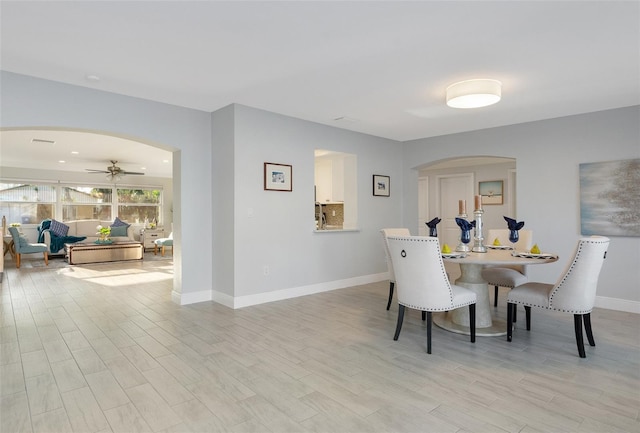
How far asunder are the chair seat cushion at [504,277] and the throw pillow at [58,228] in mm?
9803

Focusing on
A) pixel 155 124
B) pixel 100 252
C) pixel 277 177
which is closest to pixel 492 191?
pixel 277 177

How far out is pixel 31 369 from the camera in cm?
265

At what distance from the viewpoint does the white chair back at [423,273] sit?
9.52 feet

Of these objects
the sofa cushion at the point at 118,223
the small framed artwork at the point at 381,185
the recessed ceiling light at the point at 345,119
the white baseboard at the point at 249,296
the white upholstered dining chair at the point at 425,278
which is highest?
the recessed ceiling light at the point at 345,119

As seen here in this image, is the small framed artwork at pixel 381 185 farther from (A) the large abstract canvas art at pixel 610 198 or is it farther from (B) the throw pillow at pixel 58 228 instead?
(B) the throw pillow at pixel 58 228

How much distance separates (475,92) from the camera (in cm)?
344

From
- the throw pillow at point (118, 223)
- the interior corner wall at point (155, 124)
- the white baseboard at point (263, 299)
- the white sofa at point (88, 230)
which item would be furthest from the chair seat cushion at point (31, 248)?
the interior corner wall at point (155, 124)

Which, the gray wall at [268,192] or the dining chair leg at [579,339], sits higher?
the gray wall at [268,192]

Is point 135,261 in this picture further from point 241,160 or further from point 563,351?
point 563,351

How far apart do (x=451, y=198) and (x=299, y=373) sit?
774cm

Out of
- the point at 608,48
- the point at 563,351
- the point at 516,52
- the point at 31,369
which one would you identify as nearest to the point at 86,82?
the point at 31,369

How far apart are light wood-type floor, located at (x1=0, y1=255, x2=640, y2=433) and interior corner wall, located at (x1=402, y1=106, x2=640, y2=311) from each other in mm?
647

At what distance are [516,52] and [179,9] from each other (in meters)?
2.53

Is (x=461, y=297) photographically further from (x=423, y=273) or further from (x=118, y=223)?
(x=118, y=223)
